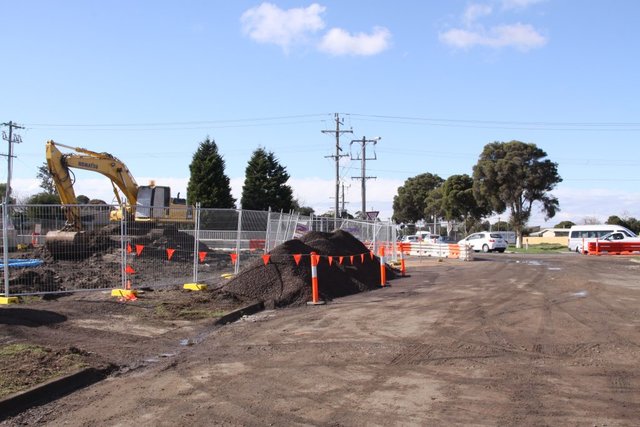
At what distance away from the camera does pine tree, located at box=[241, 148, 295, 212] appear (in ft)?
204

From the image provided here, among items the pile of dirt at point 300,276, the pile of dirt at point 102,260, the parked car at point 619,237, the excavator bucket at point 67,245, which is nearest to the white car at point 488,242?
the parked car at point 619,237

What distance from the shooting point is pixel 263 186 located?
6219 cm

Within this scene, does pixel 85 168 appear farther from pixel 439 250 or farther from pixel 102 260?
pixel 439 250

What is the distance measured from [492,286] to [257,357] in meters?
11.4

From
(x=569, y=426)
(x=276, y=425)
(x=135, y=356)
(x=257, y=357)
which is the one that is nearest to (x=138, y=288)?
(x=135, y=356)

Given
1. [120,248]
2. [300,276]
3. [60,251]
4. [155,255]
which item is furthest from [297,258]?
[60,251]

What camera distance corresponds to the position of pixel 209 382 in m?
6.85

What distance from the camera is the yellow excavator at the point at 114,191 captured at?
17875mm

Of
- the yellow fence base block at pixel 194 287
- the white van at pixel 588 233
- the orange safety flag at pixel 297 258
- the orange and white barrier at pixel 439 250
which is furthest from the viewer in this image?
the white van at pixel 588 233

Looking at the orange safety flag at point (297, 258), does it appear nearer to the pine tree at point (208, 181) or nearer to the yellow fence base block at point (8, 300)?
the yellow fence base block at point (8, 300)

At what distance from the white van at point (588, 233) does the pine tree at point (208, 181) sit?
3138 centimetres

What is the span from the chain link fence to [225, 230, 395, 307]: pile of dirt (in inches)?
63.5

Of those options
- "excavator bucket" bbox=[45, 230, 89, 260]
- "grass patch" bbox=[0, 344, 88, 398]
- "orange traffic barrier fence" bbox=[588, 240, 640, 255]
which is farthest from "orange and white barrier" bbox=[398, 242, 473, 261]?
"grass patch" bbox=[0, 344, 88, 398]

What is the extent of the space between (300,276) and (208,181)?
43337 millimetres
